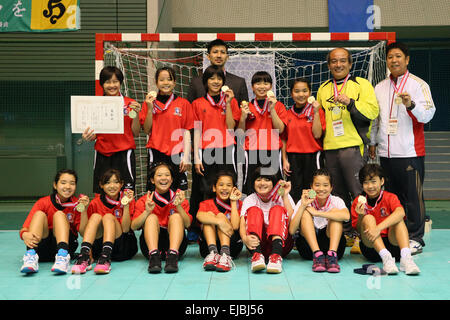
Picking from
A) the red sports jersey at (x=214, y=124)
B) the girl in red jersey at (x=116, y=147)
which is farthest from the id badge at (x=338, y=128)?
the girl in red jersey at (x=116, y=147)

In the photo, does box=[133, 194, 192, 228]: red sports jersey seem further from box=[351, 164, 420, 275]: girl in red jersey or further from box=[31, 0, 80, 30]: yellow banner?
box=[31, 0, 80, 30]: yellow banner

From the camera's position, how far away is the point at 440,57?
41.6ft

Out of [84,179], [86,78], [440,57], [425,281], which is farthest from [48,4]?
[440,57]

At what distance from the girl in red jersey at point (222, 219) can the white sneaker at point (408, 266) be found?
1446 mm

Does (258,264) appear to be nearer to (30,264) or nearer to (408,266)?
(408,266)

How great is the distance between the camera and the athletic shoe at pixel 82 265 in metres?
3.87

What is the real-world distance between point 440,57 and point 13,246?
38.4 ft

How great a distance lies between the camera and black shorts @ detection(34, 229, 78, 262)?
13.9 ft

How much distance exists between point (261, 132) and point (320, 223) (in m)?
1.15

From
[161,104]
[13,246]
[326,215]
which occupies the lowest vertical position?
[13,246]

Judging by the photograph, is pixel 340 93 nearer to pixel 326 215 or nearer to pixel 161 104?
pixel 326 215

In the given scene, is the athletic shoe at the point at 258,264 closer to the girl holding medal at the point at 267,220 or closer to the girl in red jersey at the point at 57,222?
the girl holding medal at the point at 267,220

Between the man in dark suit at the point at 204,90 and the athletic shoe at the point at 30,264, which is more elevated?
the man in dark suit at the point at 204,90

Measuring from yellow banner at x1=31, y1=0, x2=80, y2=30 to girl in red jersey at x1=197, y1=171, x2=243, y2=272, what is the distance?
260 inches
